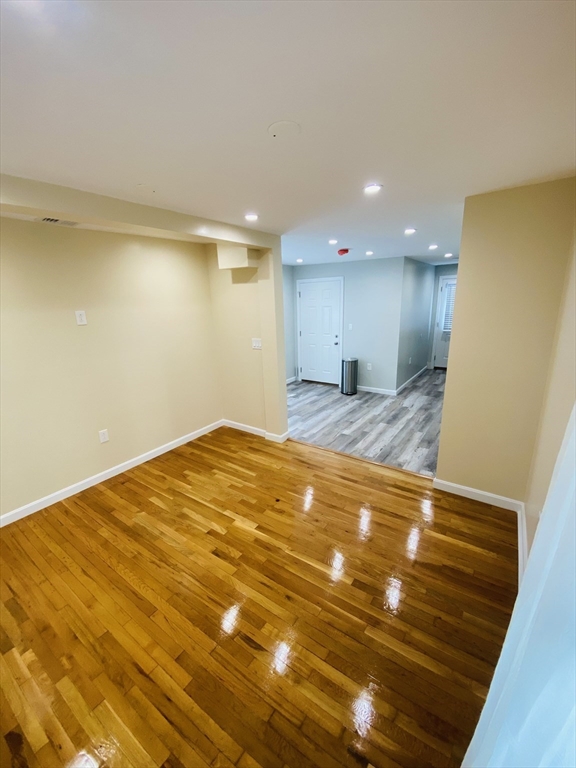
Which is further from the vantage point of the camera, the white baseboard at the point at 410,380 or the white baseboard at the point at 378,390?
the white baseboard at the point at 410,380

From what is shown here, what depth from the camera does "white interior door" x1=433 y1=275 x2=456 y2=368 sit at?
7035 millimetres

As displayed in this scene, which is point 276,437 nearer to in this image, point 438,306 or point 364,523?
point 364,523

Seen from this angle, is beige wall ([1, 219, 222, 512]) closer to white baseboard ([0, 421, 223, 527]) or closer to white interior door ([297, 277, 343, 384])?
white baseboard ([0, 421, 223, 527])

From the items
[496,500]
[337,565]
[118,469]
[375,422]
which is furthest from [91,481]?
[496,500]

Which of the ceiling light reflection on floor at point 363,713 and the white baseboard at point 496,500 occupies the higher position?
the white baseboard at point 496,500

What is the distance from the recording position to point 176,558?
2.14m

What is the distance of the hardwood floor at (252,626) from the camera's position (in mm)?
1248

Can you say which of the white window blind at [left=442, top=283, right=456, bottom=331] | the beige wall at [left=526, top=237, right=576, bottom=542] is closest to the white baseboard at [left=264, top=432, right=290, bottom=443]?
the beige wall at [left=526, top=237, right=576, bottom=542]

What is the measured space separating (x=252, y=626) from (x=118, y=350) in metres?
2.62

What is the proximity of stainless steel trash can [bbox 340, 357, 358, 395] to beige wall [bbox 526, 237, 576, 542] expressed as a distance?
3.69 m

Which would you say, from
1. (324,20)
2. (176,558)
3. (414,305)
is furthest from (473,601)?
(414,305)

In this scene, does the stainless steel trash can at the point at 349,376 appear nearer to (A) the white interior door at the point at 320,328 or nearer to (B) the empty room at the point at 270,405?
(A) the white interior door at the point at 320,328

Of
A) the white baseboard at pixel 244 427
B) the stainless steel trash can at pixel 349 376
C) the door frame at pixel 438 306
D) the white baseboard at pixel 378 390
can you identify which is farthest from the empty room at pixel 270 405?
the door frame at pixel 438 306

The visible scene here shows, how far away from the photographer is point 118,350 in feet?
10.1
